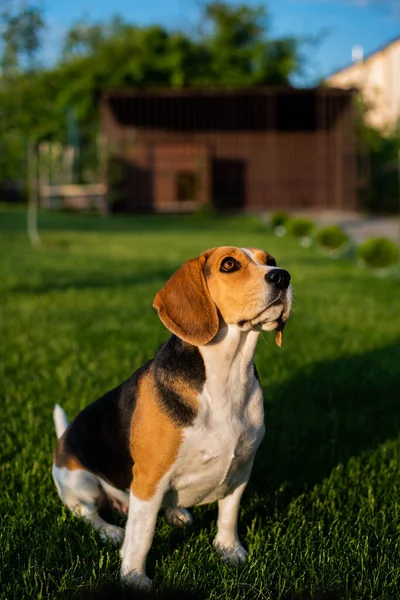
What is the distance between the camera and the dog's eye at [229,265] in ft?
9.89

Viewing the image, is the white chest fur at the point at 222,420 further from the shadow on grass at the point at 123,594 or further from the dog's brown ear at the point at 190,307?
the shadow on grass at the point at 123,594

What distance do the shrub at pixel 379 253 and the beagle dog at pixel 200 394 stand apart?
1150 centimetres

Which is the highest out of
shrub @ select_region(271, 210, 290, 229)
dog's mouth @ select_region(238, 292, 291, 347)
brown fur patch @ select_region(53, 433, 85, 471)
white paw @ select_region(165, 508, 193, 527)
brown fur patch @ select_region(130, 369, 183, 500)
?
shrub @ select_region(271, 210, 290, 229)

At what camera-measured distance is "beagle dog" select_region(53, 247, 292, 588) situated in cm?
299

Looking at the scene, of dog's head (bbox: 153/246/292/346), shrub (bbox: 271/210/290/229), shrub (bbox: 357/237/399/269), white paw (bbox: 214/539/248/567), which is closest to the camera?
dog's head (bbox: 153/246/292/346)

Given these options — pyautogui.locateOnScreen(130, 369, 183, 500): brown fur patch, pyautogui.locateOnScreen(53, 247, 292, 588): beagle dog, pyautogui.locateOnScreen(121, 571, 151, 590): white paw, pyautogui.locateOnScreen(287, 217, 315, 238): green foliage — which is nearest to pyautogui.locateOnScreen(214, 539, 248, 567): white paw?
pyautogui.locateOnScreen(53, 247, 292, 588): beagle dog

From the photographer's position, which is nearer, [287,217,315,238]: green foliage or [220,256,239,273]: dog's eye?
[220,256,239,273]: dog's eye

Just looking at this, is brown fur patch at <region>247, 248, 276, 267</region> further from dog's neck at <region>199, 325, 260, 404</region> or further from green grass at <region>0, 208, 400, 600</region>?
green grass at <region>0, 208, 400, 600</region>

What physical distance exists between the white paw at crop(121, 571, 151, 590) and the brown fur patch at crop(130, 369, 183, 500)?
32 centimetres

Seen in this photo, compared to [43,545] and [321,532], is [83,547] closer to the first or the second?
[43,545]

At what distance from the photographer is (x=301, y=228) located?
71.6 feet

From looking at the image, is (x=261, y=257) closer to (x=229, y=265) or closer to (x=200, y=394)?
(x=229, y=265)

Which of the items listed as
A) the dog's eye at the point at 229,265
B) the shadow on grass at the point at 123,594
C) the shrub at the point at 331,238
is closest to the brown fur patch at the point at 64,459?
the shadow on grass at the point at 123,594

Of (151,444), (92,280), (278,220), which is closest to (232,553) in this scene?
(151,444)
